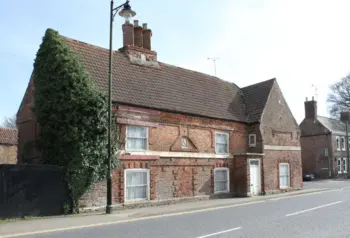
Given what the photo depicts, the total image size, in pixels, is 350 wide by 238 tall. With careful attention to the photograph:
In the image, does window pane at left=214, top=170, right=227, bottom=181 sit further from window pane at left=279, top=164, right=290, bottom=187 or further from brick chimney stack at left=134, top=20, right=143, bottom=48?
brick chimney stack at left=134, top=20, right=143, bottom=48

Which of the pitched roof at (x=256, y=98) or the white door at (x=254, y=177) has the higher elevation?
the pitched roof at (x=256, y=98)

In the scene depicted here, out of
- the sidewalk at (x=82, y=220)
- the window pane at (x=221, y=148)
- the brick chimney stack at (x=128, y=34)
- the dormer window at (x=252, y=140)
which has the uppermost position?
the brick chimney stack at (x=128, y=34)

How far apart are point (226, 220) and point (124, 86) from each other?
9428 millimetres

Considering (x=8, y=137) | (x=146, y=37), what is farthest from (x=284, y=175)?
(x=8, y=137)

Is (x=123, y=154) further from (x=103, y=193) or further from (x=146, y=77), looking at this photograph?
(x=146, y=77)

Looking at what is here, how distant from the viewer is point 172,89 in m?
22.8

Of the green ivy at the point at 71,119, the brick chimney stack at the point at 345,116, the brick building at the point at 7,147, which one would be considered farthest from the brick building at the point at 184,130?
the brick chimney stack at the point at 345,116

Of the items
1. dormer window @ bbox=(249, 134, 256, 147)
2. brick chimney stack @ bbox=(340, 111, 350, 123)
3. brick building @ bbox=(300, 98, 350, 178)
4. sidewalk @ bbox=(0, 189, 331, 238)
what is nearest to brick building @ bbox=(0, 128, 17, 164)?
dormer window @ bbox=(249, 134, 256, 147)

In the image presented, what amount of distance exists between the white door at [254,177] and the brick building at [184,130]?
6 cm

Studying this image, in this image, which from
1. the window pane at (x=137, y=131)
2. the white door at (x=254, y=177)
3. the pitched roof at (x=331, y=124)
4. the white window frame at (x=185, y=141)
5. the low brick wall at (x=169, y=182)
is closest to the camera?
the low brick wall at (x=169, y=182)

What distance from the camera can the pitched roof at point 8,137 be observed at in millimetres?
38547

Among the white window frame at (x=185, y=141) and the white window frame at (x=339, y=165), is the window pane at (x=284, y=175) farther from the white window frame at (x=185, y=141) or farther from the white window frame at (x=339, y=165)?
the white window frame at (x=339, y=165)

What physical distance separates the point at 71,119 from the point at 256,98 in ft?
50.8

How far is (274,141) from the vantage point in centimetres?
2681
